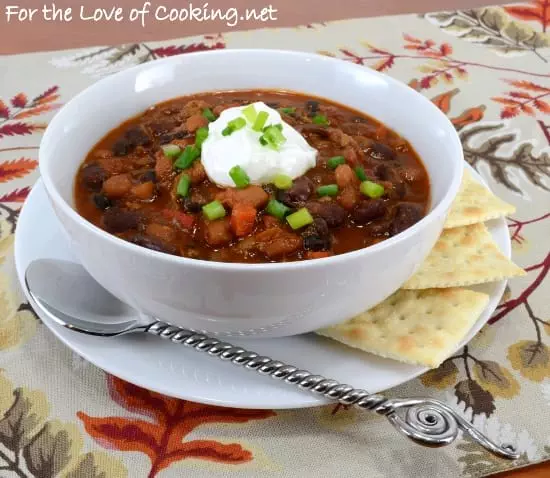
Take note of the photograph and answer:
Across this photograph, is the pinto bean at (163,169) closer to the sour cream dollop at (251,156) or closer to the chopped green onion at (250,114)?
the sour cream dollop at (251,156)

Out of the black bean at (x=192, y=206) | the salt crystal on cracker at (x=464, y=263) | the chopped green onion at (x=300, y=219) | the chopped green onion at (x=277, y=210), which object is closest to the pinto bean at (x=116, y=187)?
the black bean at (x=192, y=206)

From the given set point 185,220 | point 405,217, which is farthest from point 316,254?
point 185,220

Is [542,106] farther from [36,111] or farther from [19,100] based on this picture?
[19,100]

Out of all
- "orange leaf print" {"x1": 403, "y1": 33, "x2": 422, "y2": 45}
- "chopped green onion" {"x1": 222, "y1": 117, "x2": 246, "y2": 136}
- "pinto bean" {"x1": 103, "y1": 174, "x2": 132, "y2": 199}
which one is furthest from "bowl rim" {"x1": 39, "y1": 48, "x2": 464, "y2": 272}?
"orange leaf print" {"x1": 403, "y1": 33, "x2": 422, "y2": 45}

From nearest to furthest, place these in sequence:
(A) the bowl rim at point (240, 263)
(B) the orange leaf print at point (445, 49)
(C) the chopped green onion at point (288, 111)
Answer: (A) the bowl rim at point (240, 263)
(C) the chopped green onion at point (288, 111)
(B) the orange leaf print at point (445, 49)

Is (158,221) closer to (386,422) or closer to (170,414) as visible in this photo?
(170,414)

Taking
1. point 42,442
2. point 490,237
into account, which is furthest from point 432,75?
point 42,442
